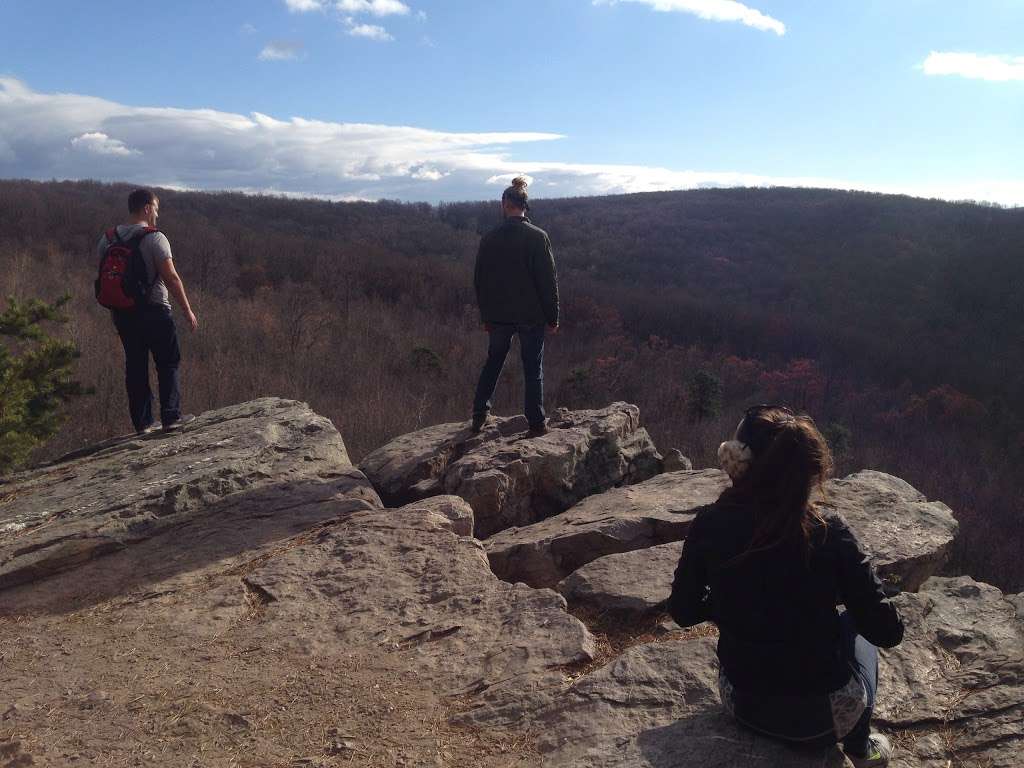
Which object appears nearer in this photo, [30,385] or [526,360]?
[30,385]

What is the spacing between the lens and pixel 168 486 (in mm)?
5312

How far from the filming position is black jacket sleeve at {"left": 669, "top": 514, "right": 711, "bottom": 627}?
2691mm

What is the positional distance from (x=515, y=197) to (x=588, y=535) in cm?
264

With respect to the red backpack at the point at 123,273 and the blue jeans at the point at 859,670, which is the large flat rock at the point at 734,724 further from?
the red backpack at the point at 123,273

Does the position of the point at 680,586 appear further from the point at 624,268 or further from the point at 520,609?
the point at 624,268

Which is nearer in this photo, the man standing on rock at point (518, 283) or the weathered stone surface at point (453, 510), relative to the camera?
the weathered stone surface at point (453, 510)

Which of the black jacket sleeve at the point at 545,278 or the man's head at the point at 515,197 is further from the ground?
the man's head at the point at 515,197

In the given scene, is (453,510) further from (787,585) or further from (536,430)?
(787,585)

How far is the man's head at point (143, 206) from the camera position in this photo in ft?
19.3

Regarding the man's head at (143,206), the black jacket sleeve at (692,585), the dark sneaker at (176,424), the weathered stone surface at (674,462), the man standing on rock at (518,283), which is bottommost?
the weathered stone surface at (674,462)

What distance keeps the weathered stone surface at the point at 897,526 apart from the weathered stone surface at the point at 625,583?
114cm

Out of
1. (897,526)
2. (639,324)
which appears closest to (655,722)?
(897,526)

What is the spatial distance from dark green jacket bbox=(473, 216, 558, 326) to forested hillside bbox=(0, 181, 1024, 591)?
147 inches

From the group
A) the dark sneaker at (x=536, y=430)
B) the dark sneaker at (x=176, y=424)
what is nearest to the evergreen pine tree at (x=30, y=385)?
the dark sneaker at (x=176, y=424)
